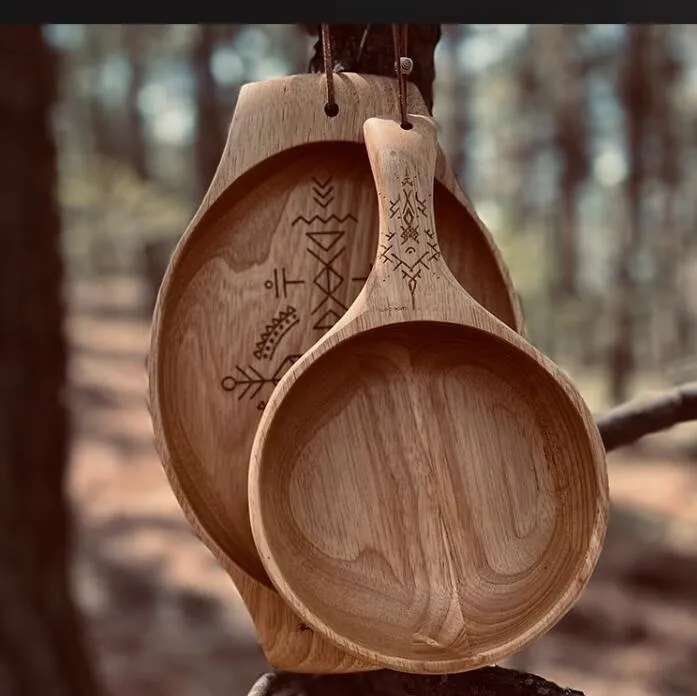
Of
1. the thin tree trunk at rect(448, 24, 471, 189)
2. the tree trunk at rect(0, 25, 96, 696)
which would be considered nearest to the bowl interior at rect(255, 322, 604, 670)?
the tree trunk at rect(0, 25, 96, 696)

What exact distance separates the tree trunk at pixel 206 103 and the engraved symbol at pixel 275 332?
1.87 m

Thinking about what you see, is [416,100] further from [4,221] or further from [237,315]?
[4,221]

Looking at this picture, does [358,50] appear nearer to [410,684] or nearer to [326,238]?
[326,238]

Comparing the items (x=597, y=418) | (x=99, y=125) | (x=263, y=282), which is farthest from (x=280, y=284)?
(x=99, y=125)

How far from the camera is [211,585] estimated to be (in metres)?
2.07

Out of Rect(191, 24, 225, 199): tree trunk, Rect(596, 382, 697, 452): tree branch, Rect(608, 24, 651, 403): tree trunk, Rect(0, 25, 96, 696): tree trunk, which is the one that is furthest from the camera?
Rect(608, 24, 651, 403): tree trunk

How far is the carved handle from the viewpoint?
0.38 meters

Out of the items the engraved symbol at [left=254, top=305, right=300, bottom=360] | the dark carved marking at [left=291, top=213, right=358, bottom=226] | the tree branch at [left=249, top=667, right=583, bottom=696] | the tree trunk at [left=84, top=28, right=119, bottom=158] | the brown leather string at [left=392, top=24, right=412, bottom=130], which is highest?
the tree trunk at [left=84, top=28, right=119, bottom=158]

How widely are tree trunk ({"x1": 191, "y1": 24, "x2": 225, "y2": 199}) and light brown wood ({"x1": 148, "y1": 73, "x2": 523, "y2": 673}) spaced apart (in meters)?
1.86

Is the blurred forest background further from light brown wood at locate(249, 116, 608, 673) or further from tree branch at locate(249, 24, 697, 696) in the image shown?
light brown wood at locate(249, 116, 608, 673)

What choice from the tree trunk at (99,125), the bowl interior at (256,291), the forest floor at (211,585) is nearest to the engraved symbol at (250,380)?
the bowl interior at (256,291)

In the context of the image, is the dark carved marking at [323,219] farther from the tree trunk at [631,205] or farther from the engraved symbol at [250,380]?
the tree trunk at [631,205]

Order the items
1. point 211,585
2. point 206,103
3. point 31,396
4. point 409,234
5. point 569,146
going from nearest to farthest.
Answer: point 409,234 < point 31,396 < point 211,585 < point 206,103 < point 569,146

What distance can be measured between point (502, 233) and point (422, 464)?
2.26 metres
